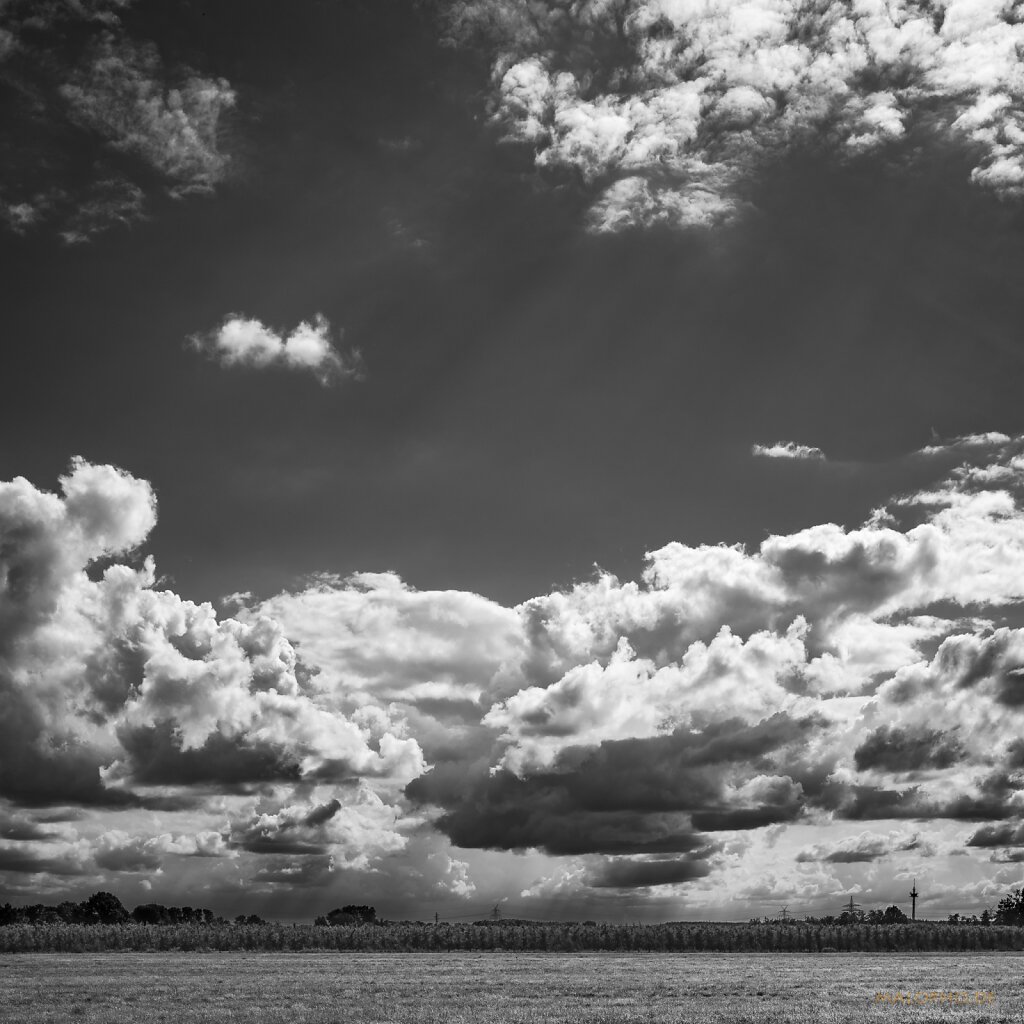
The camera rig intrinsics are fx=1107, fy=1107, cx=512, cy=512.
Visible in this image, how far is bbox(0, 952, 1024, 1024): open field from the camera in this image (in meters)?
33.8

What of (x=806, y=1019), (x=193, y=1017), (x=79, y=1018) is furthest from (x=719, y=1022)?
(x=79, y=1018)

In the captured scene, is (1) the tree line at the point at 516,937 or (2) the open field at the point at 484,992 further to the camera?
(1) the tree line at the point at 516,937

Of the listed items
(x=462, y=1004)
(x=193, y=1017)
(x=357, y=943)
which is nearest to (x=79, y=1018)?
(x=193, y=1017)

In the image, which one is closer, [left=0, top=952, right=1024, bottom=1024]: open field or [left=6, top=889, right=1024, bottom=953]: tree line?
[left=0, top=952, right=1024, bottom=1024]: open field

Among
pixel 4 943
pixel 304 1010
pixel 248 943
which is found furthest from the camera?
pixel 248 943

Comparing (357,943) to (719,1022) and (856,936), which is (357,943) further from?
(719,1022)

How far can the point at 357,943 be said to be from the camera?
345ft

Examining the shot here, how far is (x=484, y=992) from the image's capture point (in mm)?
45031

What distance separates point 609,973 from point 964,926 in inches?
3391

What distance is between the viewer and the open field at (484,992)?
33812 mm

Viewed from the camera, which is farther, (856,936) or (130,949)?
(856,936)

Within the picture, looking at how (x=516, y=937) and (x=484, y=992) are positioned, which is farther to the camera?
(x=516, y=937)

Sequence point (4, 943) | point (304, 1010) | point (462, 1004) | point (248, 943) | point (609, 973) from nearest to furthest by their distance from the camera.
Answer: point (304, 1010)
point (462, 1004)
point (609, 973)
point (4, 943)
point (248, 943)

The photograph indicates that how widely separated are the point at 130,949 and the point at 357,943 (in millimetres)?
21221
